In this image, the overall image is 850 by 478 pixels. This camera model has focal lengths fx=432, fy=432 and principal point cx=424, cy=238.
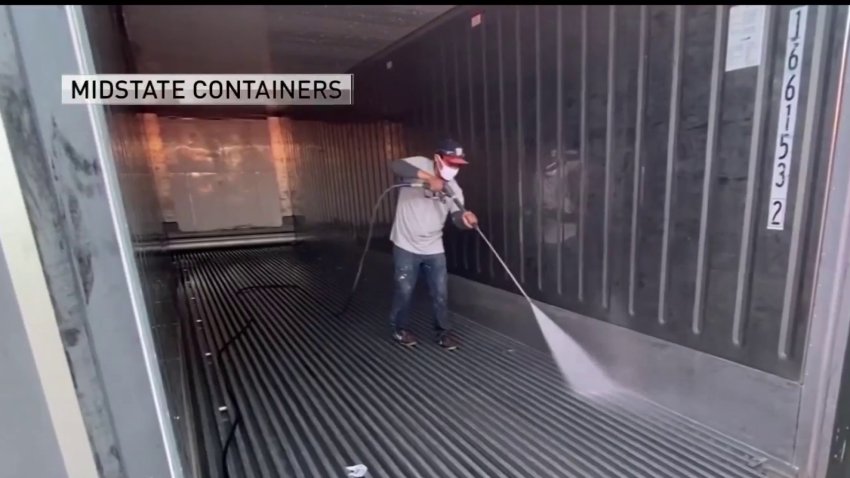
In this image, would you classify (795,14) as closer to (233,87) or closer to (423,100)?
(423,100)

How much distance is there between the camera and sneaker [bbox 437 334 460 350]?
3.08 metres

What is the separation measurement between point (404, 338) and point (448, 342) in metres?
0.33

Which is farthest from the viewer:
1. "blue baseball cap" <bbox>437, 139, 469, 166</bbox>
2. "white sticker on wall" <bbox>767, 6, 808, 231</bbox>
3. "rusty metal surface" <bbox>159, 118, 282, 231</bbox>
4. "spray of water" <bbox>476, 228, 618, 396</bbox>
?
"rusty metal surface" <bbox>159, 118, 282, 231</bbox>

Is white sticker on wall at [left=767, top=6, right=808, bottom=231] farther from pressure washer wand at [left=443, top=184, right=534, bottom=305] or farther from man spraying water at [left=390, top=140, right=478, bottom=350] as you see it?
man spraying water at [left=390, top=140, right=478, bottom=350]

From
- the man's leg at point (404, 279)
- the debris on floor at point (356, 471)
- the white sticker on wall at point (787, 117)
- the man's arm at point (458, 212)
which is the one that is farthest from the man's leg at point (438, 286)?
the white sticker on wall at point (787, 117)

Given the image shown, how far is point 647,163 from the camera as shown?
6.93ft

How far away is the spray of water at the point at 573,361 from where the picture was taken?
7.95 ft

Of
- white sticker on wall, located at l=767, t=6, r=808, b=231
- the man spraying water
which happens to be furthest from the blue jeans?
white sticker on wall, located at l=767, t=6, r=808, b=231

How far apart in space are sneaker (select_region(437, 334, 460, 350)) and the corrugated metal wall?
55 centimetres

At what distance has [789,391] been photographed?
168 centimetres

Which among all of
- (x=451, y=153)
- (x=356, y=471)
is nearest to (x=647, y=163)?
(x=451, y=153)

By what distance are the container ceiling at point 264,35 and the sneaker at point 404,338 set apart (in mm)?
2376

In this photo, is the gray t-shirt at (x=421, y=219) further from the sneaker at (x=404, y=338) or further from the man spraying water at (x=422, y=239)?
the sneaker at (x=404, y=338)

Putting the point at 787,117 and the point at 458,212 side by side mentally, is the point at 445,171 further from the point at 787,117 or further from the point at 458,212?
the point at 787,117
